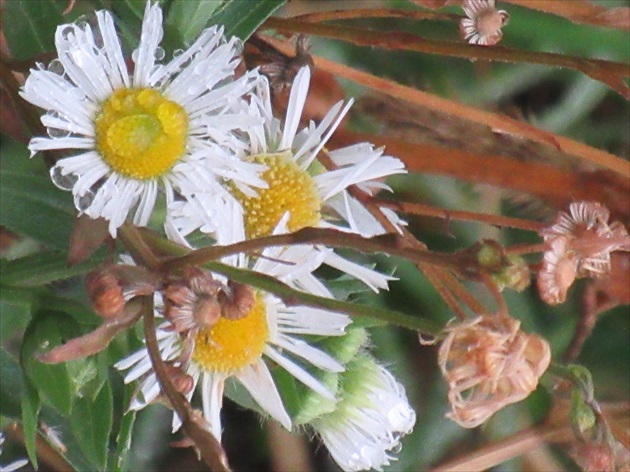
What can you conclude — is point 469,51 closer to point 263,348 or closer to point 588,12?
point 588,12

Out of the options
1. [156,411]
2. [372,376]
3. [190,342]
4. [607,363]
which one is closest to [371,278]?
[372,376]

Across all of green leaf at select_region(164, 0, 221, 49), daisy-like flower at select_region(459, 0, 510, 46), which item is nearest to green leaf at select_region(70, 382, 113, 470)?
green leaf at select_region(164, 0, 221, 49)

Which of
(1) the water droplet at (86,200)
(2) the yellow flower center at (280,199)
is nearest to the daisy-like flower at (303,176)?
(2) the yellow flower center at (280,199)

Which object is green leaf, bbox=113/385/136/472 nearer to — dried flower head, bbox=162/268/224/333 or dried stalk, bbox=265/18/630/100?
dried flower head, bbox=162/268/224/333

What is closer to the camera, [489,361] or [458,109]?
[489,361]

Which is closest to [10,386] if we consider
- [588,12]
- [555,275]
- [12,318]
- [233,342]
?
[12,318]

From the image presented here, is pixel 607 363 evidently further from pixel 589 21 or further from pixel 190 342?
pixel 190 342
